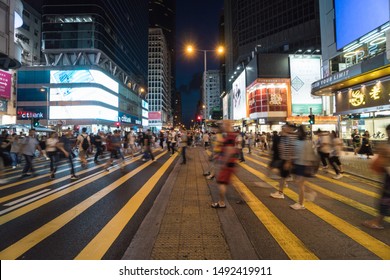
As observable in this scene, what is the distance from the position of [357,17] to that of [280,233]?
19.9 m

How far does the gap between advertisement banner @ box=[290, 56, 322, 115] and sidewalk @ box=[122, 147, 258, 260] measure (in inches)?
1479

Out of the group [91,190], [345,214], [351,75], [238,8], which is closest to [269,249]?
[345,214]

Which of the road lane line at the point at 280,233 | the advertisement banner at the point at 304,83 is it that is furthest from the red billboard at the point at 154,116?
the road lane line at the point at 280,233

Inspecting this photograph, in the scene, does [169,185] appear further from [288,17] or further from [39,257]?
[288,17]

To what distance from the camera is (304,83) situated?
3994 cm

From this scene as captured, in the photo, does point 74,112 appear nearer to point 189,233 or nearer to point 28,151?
point 28,151

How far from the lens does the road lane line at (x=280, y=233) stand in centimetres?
341

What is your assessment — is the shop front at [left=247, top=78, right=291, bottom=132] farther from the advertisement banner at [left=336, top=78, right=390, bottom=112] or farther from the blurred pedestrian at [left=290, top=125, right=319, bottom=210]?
the blurred pedestrian at [left=290, top=125, right=319, bottom=210]

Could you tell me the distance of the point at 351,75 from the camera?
635 inches

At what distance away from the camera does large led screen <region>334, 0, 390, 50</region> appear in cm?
1541

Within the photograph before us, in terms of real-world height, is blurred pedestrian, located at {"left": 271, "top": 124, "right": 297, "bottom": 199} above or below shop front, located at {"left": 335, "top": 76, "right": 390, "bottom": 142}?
below

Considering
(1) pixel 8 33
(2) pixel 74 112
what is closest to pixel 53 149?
(1) pixel 8 33

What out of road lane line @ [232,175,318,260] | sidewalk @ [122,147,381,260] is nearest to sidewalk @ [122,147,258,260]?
sidewalk @ [122,147,381,260]

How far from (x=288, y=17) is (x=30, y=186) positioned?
58.4 meters
